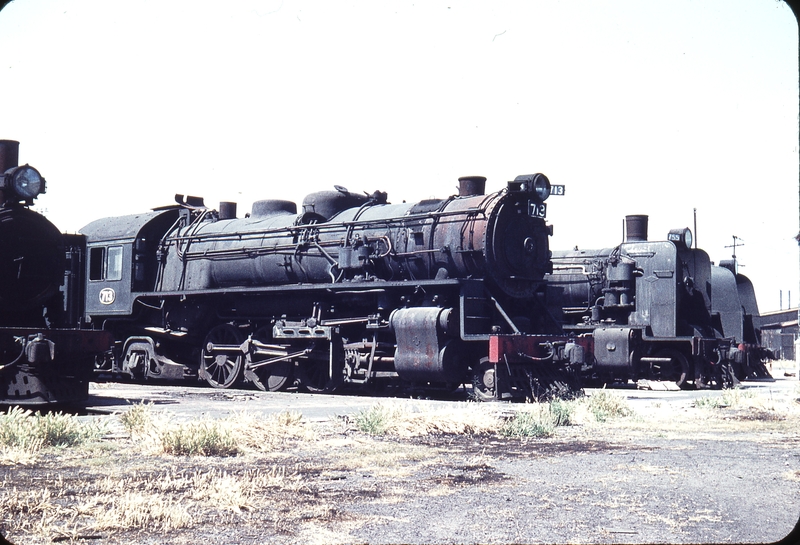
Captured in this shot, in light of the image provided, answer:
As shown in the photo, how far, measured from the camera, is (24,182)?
419 inches

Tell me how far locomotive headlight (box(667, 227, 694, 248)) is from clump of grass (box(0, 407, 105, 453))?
13953 millimetres

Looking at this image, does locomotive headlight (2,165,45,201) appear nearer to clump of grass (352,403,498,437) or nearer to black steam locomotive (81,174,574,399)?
clump of grass (352,403,498,437)

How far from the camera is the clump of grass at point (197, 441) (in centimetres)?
751

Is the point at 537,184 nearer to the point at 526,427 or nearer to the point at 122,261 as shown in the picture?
the point at 526,427

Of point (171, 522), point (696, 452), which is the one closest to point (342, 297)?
point (696, 452)

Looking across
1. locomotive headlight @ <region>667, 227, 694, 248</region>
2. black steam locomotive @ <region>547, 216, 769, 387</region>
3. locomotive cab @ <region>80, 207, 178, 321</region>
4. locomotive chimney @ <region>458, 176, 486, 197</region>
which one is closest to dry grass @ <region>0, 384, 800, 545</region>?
locomotive chimney @ <region>458, 176, 486, 197</region>

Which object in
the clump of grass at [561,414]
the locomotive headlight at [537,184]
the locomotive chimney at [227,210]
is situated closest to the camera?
the clump of grass at [561,414]

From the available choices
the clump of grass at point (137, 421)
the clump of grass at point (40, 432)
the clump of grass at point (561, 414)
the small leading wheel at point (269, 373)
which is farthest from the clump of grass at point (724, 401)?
the clump of grass at point (40, 432)

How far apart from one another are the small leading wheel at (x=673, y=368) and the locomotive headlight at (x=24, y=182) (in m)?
13.5

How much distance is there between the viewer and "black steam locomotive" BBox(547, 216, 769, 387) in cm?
1848

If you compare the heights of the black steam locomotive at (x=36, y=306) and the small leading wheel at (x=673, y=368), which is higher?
the black steam locomotive at (x=36, y=306)

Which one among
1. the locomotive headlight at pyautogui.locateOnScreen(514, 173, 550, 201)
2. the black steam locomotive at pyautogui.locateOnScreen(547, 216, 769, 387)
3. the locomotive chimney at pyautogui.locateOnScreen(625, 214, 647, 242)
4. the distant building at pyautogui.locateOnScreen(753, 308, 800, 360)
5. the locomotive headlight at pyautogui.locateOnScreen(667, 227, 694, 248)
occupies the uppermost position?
the locomotive headlight at pyautogui.locateOnScreen(514, 173, 550, 201)

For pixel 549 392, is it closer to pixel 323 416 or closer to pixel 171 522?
pixel 323 416

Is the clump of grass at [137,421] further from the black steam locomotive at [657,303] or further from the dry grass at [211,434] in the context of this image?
the black steam locomotive at [657,303]
